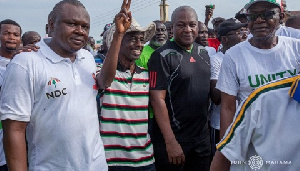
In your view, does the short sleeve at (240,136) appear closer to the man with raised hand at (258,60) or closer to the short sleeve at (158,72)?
the man with raised hand at (258,60)

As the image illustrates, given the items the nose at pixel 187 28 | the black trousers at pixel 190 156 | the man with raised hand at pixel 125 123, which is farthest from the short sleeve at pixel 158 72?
the black trousers at pixel 190 156

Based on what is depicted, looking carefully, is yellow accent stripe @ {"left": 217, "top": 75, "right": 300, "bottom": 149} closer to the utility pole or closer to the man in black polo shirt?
the man in black polo shirt

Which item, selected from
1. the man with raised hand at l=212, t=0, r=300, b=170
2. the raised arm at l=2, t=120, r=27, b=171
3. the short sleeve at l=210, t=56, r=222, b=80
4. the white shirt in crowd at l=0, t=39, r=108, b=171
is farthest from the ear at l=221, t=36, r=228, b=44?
the raised arm at l=2, t=120, r=27, b=171

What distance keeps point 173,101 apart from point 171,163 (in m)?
0.66

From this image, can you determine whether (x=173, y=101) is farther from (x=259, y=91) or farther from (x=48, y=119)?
(x=259, y=91)

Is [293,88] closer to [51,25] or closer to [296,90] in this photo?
[296,90]

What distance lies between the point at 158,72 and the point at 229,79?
91 centimetres

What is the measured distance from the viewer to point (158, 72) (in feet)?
12.5

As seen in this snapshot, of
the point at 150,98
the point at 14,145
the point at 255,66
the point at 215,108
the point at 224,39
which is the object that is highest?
the point at 224,39

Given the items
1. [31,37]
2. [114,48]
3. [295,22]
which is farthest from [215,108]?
[31,37]

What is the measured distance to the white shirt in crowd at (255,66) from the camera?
3.02 m

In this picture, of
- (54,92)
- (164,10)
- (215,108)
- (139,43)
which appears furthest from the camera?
(164,10)

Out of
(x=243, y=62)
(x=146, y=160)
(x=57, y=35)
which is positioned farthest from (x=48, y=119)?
(x=243, y=62)

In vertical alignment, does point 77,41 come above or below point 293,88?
above
